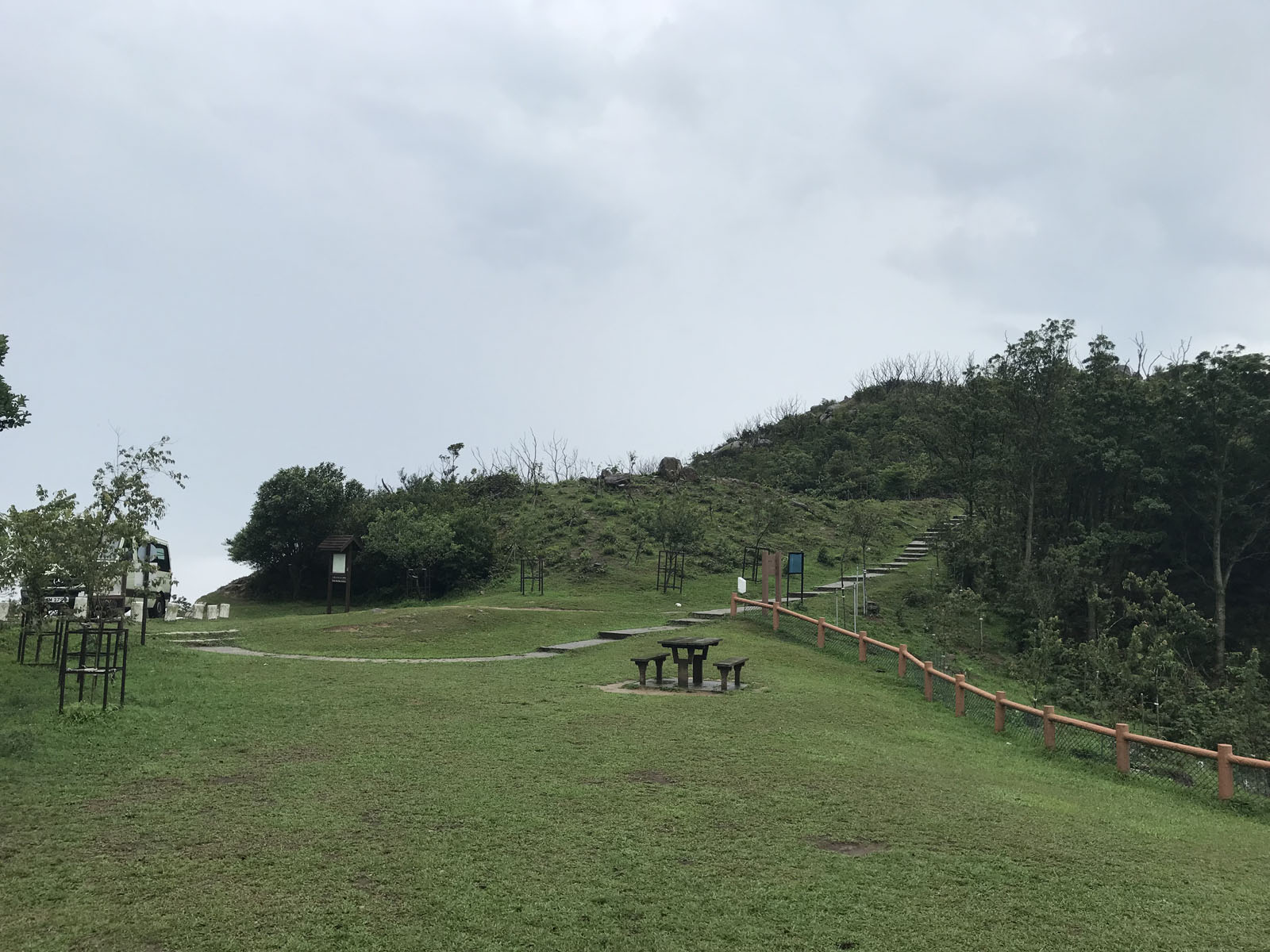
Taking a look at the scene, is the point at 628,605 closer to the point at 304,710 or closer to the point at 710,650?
the point at 710,650

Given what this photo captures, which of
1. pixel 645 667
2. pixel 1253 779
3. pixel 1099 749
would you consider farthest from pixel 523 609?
pixel 1253 779

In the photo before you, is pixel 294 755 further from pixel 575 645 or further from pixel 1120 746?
pixel 575 645

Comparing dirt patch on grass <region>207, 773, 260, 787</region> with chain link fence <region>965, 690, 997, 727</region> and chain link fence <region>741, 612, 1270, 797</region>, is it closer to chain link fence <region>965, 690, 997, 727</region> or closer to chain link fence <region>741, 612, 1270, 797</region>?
chain link fence <region>741, 612, 1270, 797</region>

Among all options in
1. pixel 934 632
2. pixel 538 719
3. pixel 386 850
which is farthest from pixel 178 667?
pixel 934 632

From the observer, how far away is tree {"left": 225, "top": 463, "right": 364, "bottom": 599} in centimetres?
3834

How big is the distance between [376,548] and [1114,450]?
24.5 metres

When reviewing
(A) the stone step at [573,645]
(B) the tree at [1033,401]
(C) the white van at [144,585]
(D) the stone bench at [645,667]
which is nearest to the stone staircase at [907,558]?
(B) the tree at [1033,401]

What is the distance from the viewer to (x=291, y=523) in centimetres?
3847

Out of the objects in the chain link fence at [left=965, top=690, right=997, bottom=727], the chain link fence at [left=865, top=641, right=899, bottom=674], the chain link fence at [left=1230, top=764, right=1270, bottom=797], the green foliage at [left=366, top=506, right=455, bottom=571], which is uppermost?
the green foliage at [left=366, top=506, right=455, bottom=571]

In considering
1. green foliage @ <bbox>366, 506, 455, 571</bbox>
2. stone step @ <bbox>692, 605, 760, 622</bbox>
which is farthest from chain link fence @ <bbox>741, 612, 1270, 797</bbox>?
green foliage @ <bbox>366, 506, 455, 571</bbox>

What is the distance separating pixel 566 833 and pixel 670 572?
1019 inches

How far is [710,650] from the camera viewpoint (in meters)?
18.4

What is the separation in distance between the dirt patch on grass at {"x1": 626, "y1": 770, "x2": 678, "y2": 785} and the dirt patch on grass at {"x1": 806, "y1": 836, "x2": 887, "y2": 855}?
71.1 inches

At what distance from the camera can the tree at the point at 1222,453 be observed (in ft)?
79.9
